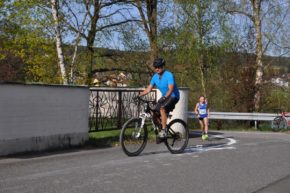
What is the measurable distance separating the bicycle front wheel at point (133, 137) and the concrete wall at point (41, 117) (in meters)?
1.91

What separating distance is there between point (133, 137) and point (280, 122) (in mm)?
15148

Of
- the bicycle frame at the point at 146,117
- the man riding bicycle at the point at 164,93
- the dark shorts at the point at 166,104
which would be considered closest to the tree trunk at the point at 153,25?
the man riding bicycle at the point at 164,93

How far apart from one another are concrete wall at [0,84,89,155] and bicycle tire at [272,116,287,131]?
45.3ft

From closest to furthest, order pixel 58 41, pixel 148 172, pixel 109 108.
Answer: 1. pixel 148 172
2. pixel 109 108
3. pixel 58 41

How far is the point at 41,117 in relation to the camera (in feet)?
32.3

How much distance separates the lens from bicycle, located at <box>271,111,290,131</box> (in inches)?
895

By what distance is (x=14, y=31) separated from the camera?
16844 millimetres

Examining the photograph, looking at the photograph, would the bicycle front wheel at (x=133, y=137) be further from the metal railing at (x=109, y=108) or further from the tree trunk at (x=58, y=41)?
the tree trunk at (x=58, y=41)

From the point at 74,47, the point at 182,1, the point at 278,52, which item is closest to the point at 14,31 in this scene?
the point at 74,47

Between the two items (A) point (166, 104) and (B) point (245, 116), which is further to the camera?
(B) point (245, 116)

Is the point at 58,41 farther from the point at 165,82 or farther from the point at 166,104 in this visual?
the point at 166,104

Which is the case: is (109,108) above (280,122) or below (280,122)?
above

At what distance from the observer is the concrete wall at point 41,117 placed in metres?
8.98

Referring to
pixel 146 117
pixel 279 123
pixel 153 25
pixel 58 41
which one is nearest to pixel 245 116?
pixel 279 123
